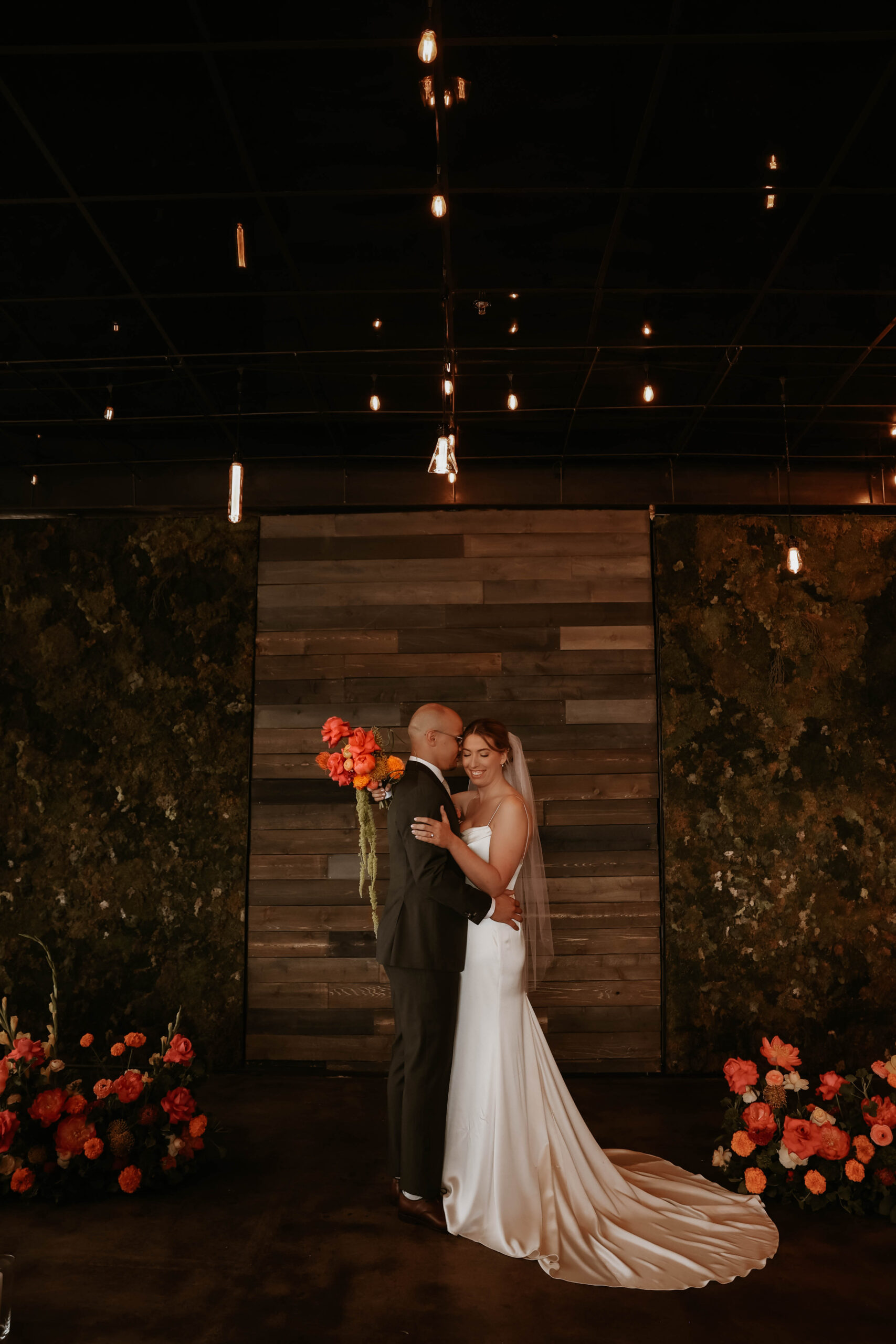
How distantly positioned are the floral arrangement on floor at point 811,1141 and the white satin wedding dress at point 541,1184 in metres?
0.16

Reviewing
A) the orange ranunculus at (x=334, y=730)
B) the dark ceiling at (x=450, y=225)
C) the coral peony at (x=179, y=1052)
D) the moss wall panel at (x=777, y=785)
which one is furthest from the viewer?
the moss wall panel at (x=777, y=785)

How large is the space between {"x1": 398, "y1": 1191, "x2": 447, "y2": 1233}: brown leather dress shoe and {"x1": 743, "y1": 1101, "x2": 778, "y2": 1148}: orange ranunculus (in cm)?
128

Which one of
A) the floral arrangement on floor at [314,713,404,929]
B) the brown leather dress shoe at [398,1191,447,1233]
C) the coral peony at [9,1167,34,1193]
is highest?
the floral arrangement on floor at [314,713,404,929]

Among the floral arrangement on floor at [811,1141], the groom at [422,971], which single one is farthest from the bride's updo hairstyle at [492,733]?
the floral arrangement on floor at [811,1141]

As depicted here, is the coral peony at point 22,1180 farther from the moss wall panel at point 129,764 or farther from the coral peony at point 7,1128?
the moss wall panel at point 129,764

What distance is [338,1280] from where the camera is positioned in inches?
120

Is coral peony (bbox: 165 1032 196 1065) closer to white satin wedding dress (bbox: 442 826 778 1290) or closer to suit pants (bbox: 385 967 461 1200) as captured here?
suit pants (bbox: 385 967 461 1200)

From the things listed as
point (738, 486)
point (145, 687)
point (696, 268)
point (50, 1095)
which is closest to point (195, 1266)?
point (50, 1095)

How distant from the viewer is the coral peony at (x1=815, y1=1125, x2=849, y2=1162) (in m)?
3.52

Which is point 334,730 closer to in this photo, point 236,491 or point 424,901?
point 424,901

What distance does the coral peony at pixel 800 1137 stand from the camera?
3.53m

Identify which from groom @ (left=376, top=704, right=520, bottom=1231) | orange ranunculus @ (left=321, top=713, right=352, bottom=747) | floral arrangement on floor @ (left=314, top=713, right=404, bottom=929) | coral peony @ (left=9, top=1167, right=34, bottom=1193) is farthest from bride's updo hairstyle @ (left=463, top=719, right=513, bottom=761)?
coral peony @ (left=9, top=1167, right=34, bottom=1193)

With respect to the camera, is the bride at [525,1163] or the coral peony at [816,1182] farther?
the coral peony at [816,1182]

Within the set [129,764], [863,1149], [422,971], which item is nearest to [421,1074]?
[422,971]
